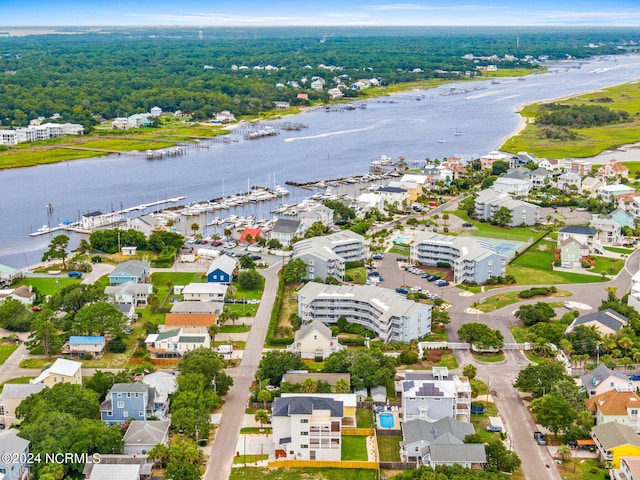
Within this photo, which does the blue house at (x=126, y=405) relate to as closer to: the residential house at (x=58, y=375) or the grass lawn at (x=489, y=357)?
the residential house at (x=58, y=375)

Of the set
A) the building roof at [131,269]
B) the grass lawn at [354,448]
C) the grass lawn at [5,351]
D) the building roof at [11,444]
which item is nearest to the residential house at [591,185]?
the building roof at [131,269]

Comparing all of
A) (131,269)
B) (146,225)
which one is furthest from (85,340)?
(146,225)

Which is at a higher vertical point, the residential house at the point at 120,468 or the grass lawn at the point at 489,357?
the residential house at the point at 120,468

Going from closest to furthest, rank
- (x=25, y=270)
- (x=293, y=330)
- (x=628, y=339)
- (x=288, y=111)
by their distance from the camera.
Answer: (x=628, y=339) < (x=293, y=330) < (x=25, y=270) < (x=288, y=111)

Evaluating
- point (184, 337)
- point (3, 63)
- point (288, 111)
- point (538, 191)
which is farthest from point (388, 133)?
point (3, 63)

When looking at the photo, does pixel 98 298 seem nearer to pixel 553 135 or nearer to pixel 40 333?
pixel 40 333

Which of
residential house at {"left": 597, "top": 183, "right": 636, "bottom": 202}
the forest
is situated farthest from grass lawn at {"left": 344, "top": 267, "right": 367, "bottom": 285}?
the forest

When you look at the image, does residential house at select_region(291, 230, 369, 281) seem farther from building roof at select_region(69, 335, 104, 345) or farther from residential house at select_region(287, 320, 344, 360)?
building roof at select_region(69, 335, 104, 345)
